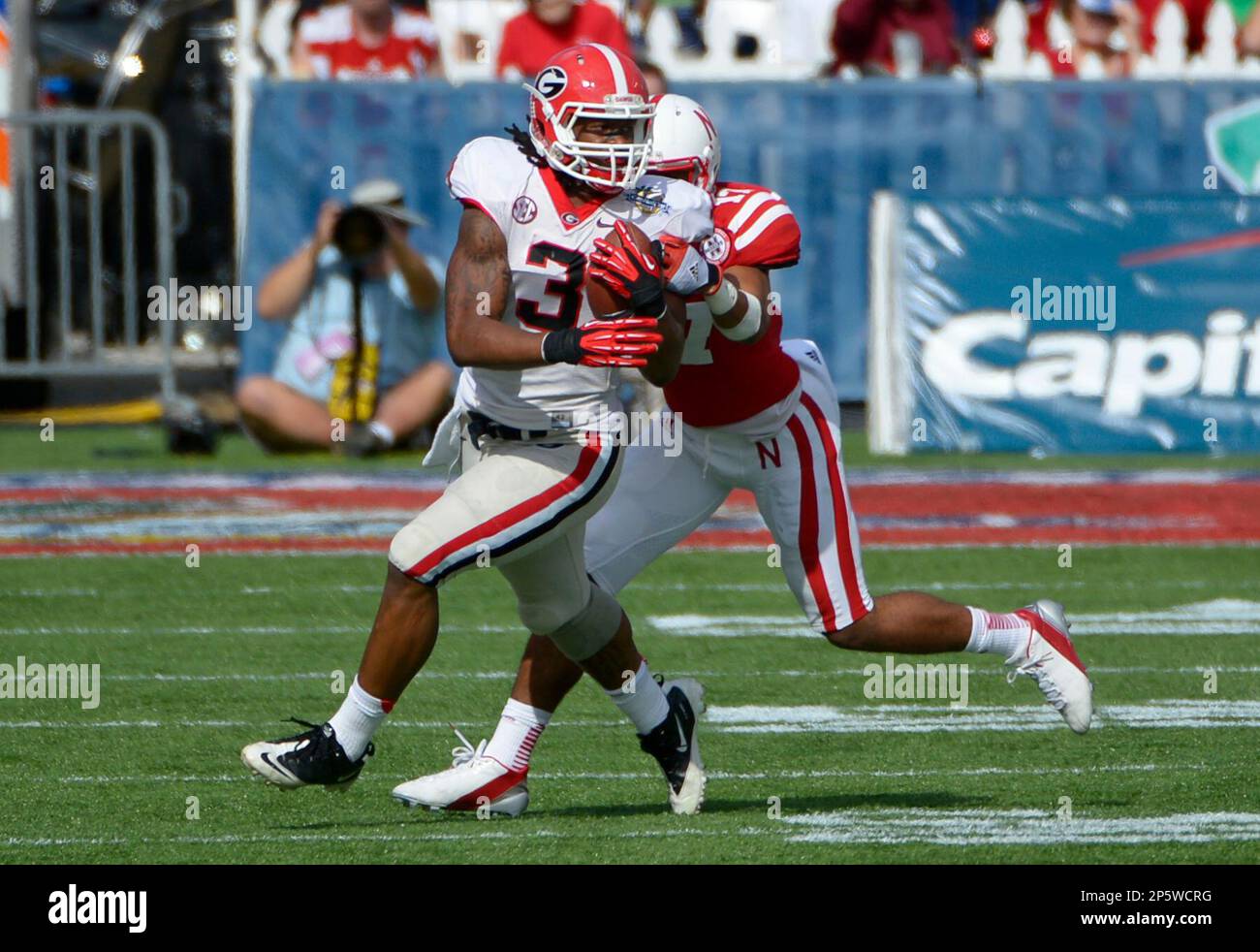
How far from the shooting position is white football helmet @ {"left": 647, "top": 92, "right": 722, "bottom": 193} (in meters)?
5.12

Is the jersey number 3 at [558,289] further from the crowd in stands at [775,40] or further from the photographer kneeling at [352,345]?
the crowd in stands at [775,40]

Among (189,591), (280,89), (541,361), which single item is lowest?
(189,591)

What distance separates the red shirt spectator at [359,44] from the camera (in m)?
12.8

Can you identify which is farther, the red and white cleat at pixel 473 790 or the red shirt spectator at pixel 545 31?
the red shirt spectator at pixel 545 31

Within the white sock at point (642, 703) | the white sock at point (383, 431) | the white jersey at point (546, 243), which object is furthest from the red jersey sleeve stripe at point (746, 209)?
the white sock at point (383, 431)

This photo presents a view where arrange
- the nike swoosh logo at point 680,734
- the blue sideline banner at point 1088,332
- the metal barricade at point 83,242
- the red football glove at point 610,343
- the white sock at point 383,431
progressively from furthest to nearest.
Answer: the metal barricade at point 83,242
the white sock at point 383,431
the blue sideline banner at point 1088,332
the nike swoosh logo at point 680,734
the red football glove at point 610,343

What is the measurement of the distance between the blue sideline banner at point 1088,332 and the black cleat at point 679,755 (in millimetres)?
6487

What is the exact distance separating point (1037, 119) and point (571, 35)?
2568 millimetres

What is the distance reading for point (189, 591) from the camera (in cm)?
806

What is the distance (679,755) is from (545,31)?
8.25m

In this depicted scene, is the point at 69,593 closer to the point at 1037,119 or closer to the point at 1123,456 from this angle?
the point at 1123,456

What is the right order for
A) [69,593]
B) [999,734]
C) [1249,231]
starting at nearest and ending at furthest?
[999,734], [69,593], [1249,231]

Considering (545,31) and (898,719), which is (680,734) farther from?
(545,31)
